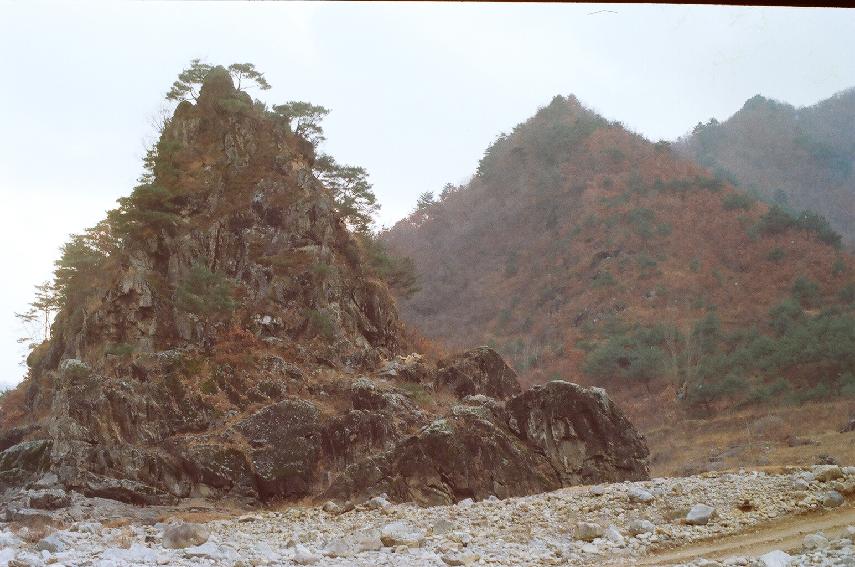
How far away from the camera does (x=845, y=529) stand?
34.4ft

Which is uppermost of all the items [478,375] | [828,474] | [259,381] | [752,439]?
[259,381]

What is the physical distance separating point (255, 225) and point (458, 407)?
843 centimetres

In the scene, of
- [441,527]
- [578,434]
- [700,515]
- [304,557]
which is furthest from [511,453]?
[304,557]

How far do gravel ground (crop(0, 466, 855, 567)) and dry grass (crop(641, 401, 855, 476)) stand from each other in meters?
9.18

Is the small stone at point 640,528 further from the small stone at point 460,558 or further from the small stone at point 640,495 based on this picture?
the small stone at point 460,558

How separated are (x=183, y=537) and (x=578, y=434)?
11.1 metres

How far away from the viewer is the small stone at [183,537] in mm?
9859

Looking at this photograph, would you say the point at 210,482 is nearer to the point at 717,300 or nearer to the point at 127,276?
the point at 127,276

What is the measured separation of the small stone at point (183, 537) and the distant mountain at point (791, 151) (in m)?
54.3

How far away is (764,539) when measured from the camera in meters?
10.5

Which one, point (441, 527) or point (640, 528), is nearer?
point (640, 528)

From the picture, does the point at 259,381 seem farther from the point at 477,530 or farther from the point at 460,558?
the point at 460,558

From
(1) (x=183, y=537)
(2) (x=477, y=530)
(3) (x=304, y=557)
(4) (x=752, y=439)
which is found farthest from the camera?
(4) (x=752, y=439)

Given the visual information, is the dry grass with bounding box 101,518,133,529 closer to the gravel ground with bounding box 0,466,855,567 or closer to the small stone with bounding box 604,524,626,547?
the gravel ground with bounding box 0,466,855,567
